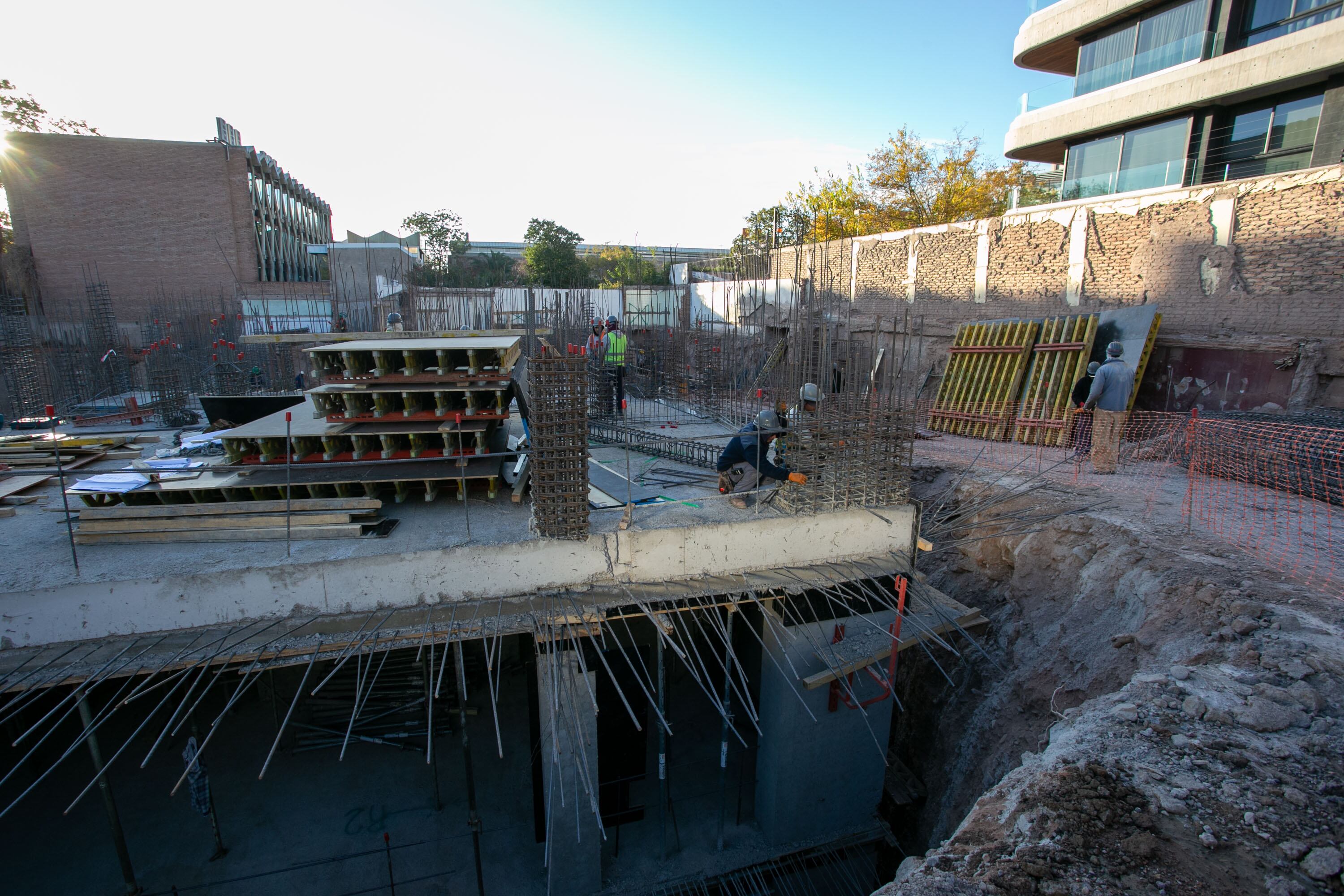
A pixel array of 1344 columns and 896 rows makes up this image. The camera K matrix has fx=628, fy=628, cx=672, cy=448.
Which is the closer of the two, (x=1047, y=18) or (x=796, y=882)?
(x=796, y=882)

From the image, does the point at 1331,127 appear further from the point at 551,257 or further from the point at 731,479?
the point at 551,257

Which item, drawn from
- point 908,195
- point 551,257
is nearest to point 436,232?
point 551,257

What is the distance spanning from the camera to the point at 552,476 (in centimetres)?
566

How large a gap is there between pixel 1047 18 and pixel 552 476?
2213 centimetres

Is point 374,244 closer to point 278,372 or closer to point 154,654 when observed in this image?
point 278,372

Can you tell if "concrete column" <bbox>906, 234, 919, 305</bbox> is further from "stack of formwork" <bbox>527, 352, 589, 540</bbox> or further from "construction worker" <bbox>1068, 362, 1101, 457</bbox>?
"stack of formwork" <bbox>527, 352, 589, 540</bbox>

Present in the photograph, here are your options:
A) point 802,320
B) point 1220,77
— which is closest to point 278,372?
point 802,320

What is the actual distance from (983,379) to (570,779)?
37.3ft

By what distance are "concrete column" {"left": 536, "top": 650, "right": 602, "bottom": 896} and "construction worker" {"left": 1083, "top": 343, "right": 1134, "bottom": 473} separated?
7958mm

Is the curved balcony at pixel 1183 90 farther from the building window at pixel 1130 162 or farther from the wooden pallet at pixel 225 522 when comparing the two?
the wooden pallet at pixel 225 522

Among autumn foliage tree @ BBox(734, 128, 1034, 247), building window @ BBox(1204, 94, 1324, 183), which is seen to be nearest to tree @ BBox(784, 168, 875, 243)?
autumn foliage tree @ BBox(734, 128, 1034, 247)

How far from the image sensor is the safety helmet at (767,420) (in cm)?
756

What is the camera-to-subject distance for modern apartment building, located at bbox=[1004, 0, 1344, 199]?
41.6 feet

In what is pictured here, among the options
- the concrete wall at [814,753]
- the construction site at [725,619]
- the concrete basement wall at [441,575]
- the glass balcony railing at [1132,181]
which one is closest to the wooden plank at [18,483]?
the construction site at [725,619]
